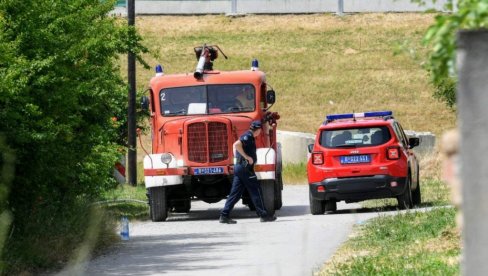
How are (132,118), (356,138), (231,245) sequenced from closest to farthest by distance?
(231,245)
(356,138)
(132,118)

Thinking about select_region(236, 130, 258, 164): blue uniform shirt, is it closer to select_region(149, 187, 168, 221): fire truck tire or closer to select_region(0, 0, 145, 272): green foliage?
select_region(149, 187, 168, 221): fire truck tire

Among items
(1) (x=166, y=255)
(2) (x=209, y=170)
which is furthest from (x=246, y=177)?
(1) (x=166, y=255)

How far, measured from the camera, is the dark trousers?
23859 mm

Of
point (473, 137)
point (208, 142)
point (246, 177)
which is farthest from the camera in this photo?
point (208, 142)

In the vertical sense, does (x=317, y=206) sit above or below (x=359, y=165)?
below

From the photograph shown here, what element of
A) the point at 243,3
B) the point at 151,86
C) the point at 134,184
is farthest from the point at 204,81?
the point at 243,3

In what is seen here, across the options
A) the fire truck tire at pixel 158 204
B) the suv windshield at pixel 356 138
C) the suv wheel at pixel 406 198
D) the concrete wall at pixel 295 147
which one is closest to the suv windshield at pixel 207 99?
the suv windshield at pixel 356 138

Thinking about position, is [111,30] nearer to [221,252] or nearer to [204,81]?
[204,81]

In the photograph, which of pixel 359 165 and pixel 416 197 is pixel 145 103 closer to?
pixel 359 165

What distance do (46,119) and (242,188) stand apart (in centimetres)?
746

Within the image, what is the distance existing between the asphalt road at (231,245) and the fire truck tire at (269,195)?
0.24 meters

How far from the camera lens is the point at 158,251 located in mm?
18484

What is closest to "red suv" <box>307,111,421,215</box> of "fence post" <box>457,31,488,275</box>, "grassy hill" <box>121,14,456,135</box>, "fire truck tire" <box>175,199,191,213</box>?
"fire truck tire" <box>175,199,191,213</box>

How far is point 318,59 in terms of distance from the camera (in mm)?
78312
